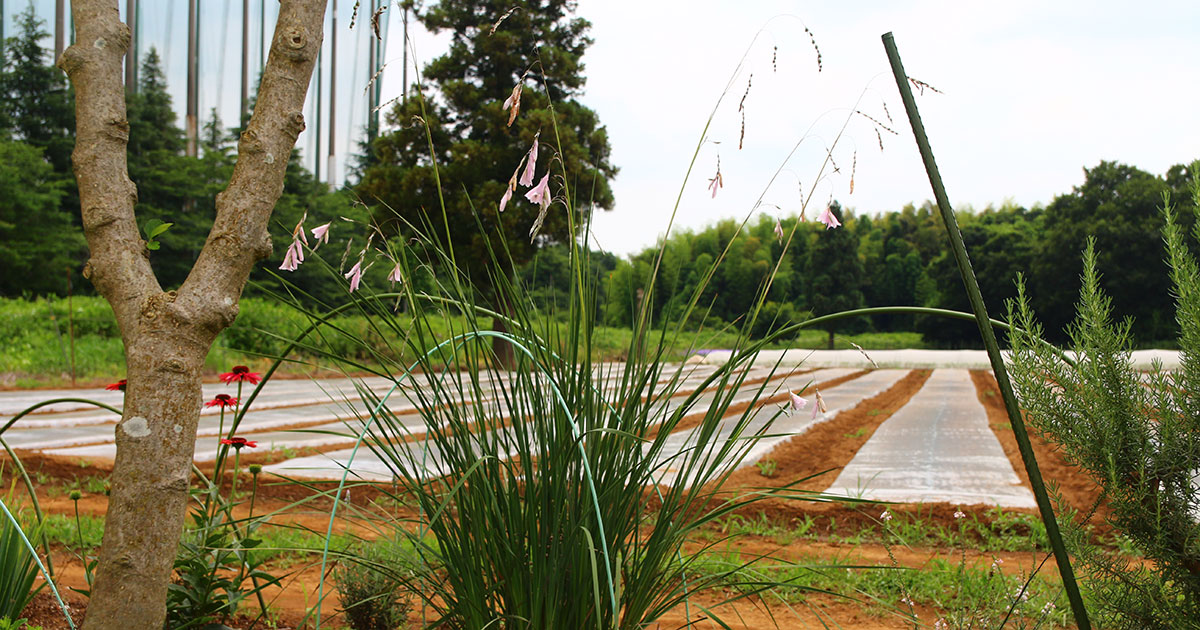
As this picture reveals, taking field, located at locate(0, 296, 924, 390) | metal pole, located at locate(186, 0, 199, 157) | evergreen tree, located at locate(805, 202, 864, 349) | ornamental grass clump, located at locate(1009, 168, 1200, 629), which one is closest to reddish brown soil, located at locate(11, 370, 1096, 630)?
ornamental grass clump, located at locate(1009, 168, 1200, 629)

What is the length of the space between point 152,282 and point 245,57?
1808cm

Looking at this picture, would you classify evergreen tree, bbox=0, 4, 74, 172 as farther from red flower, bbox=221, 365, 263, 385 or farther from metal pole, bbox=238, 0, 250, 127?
red flower, bbox=221, 365, 263, 385

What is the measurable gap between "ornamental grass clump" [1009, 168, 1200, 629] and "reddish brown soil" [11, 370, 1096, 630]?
14cm

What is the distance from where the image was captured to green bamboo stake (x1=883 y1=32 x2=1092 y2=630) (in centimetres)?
90

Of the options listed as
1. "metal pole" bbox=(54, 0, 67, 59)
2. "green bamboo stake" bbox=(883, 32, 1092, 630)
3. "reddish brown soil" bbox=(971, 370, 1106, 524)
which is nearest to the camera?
"green bamboo stake" bbox=(883, 32, 1092, 630)

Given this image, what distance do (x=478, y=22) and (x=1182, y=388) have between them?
1308 cm

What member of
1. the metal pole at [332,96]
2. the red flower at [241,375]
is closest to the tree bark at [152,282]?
the red flower at [241,375]

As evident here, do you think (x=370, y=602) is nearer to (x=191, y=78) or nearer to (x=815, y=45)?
(x=815, y=45)

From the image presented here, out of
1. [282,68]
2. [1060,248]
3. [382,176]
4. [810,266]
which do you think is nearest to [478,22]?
[382,176]

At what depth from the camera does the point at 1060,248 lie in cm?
2378

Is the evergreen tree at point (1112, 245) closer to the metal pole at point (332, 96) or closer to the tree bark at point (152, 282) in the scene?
the metal pole at point (332, 96)

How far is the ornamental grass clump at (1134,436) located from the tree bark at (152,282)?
1.16m

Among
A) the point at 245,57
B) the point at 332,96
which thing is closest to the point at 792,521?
the point at 332,96

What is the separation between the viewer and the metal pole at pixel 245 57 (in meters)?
16.3
